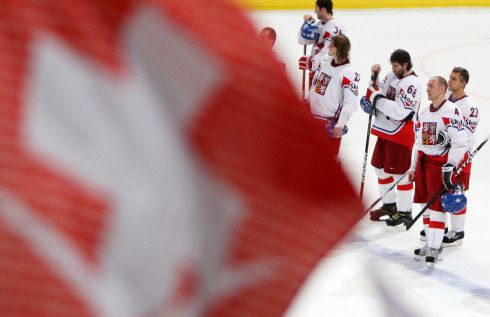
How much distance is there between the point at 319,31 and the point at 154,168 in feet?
24.8

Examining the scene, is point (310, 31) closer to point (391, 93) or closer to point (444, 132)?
point (391, 93)

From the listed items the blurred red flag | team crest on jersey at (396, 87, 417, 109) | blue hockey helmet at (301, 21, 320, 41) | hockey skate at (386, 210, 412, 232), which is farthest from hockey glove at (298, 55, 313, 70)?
the blurred red flag

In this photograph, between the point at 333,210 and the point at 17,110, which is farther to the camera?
the point at 333,210

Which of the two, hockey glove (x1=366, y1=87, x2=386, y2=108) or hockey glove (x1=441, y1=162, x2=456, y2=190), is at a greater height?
hockey glove (x1=366, y1=87, x2=386, y2=108)

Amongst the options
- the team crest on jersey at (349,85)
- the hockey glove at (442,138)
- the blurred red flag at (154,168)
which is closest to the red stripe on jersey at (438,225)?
the hockey glove at (442,138)

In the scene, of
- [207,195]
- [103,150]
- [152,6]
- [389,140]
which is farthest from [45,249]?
[389,140]

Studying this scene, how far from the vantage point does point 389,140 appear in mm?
6750

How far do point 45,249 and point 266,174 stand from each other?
394 millimetres

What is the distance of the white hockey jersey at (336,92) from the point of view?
684 centimetres

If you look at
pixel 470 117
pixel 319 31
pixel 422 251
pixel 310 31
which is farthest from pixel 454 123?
pixel 310 31

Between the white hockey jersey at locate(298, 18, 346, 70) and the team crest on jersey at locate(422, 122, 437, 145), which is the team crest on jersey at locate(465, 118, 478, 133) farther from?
the white hockey jersey at locate(298, 18, 346, 70)

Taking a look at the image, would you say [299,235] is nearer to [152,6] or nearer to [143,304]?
[143,304]

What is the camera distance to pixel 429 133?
592 centimetres

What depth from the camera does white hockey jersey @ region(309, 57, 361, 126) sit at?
684cm
